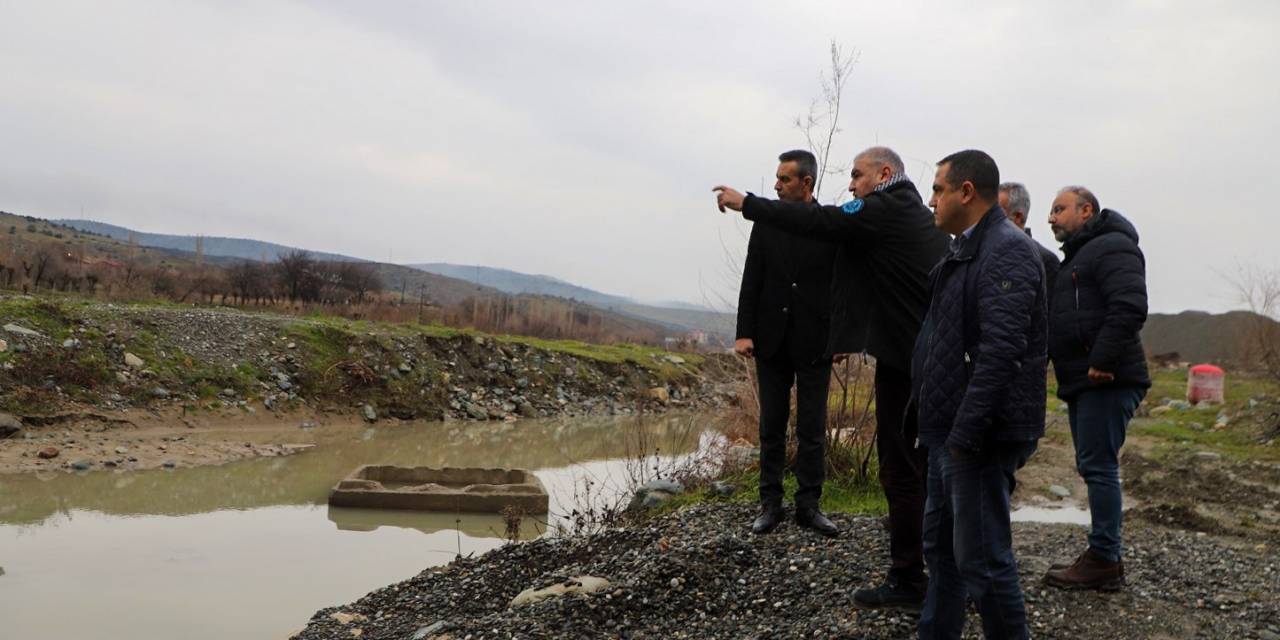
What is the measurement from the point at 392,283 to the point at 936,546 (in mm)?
75764

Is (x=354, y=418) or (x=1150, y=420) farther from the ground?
(x=1150, y=420)

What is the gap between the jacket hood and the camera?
4145 millimetres

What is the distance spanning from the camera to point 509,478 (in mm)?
10445

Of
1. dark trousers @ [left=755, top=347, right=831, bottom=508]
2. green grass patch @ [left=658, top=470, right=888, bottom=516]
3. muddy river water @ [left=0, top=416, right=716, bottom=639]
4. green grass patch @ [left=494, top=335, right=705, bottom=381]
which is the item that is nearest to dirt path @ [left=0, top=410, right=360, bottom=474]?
muddy river water @ [left=0, top=416, right=716, bottom=639]

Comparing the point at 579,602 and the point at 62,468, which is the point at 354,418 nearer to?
the point at 62,468

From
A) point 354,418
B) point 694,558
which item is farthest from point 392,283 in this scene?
point 694,558

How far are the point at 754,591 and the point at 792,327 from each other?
132 centimetres

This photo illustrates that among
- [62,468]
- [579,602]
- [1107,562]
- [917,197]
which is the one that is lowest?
[62,468]

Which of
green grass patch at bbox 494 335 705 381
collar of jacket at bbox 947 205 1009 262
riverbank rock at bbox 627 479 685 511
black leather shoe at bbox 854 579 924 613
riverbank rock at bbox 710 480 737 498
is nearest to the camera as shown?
collar of jacket at bbox 947 205 1009 262

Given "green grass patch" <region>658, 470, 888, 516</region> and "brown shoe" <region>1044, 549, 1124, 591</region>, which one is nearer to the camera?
"brown shoe" <region>1044, 549, 1124, 591</region>

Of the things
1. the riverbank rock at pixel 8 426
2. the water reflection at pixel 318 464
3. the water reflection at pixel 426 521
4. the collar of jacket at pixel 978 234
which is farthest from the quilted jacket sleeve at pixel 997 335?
the riverbank rock at pixel 8 426

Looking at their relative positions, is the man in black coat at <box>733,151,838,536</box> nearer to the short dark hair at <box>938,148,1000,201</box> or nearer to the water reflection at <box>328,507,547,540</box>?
the short dark hair at <box>938,148,1000,201</box>

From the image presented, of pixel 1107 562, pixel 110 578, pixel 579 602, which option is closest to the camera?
pixel 1107 562

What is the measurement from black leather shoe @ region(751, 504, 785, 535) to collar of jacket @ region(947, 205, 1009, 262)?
2323 mm
